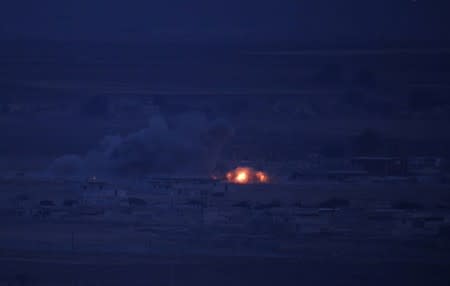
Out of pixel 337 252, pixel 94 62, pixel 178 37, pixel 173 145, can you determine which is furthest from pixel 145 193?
pixel 178 37

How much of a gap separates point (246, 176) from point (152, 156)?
2321mm

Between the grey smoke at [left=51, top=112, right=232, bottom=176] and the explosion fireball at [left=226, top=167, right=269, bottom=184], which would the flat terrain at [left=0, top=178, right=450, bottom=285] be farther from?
the grey smoke at [left=51, top=112, right=232, bottom=176]

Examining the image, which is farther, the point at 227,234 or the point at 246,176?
the point at 246,176

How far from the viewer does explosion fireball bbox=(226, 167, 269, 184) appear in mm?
19953

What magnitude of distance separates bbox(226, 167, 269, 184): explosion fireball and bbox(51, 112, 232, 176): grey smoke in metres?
0.87

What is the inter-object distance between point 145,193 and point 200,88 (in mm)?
24328

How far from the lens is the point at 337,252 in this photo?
13.7 meters

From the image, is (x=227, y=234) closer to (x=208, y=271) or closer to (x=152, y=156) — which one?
(x=208, y=271)

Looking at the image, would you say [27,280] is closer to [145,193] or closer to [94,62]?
[145,193]

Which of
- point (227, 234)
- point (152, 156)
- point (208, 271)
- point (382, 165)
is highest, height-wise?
point (152, 156)

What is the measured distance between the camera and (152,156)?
2136cm

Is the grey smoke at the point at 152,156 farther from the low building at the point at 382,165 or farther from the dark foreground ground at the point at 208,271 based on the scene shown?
the dark foreground ground at the point at 208,271

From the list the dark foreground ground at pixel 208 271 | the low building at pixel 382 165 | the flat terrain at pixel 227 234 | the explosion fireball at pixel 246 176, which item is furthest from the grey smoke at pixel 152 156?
the dark foreground ground at pixel 208 271

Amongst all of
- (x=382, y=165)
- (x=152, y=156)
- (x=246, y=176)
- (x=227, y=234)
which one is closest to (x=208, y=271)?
(x=227, y=234)
